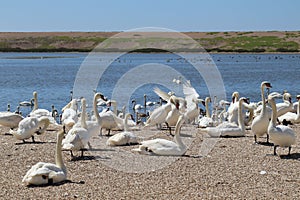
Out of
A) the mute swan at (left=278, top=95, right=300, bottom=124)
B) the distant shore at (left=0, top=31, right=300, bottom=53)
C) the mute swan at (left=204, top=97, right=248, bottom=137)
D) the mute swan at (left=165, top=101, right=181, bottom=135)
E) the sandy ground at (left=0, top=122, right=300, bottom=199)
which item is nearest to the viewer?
the sandy ground at (left=0, top=122, right=300, bottom=199)

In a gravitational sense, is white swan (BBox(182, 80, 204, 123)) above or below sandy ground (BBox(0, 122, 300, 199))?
above

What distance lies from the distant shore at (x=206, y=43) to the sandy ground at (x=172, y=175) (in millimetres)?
109997

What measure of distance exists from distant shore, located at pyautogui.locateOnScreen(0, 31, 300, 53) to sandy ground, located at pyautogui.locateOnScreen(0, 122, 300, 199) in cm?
11000

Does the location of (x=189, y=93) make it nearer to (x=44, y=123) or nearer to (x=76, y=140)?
(x=44, y=123)

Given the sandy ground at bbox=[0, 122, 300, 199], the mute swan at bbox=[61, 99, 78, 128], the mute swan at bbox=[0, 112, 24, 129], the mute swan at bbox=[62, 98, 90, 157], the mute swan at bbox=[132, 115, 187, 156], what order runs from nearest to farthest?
1. the sandy ground at bbox=[0, 122, 300, 199]
2. the mute swan at bbox=[62, 98, 90, 157]
3. the mute swan at bbox=[132, 115, 187, 156]
4. the mute swan at bbox=[0, 112, 24, 129]
5. the mute swan at bbox=[61, 99, 78, 128]

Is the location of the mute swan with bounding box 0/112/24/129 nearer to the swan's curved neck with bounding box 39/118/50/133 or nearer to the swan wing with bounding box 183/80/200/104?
the swan's curved neck with bounding box 39/118/50/133

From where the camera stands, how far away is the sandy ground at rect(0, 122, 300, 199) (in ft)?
33.6

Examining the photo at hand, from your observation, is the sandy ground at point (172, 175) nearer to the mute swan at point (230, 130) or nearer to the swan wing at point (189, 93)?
the mute swan at point (230, 130)

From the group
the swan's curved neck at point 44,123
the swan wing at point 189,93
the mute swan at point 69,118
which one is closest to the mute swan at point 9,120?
the mute swan at point 69,118

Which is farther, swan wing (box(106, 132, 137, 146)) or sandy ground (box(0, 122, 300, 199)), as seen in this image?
swan wing (box(106, 132, 137, 146))

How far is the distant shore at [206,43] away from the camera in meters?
128

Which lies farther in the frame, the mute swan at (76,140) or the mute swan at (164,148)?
the mute swan at (164,148)

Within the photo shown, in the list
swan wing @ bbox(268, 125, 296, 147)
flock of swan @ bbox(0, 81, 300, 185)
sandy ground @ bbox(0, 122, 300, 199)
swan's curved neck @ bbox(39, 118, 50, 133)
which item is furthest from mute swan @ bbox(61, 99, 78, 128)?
swan wing @ bbox(268, 125, 296, 147)

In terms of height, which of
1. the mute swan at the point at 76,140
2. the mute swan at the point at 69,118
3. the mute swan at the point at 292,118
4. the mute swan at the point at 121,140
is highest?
the mute swan at the point at 76,140
